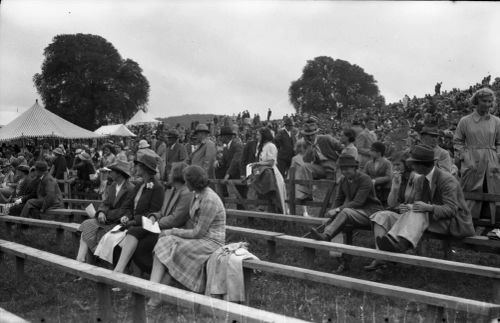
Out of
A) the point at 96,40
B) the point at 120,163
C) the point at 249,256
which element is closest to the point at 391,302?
the point at 249,256

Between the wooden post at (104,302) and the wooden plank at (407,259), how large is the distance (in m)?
2.19

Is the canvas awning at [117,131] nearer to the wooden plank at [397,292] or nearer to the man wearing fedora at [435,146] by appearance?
the man wearing fedora at [435,146]

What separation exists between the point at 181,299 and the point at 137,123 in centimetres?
3194

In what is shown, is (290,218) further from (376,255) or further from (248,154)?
(248,154)

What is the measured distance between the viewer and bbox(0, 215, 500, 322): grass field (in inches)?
207

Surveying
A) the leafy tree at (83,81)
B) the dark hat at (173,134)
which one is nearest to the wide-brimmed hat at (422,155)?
the dark hat at (173,134)

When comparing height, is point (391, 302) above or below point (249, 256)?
below

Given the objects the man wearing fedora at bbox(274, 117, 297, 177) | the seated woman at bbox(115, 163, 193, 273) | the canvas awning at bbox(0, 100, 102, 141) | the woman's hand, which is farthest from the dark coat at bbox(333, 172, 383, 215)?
the canvas awning at bbox(0, 100, 102, 141)

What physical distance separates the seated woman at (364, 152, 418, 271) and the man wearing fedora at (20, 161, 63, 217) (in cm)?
604

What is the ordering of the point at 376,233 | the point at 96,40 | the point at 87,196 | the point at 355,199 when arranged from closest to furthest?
1. the point at 376,233
2. the point at 355,199
3. the point at 87,196
4. the point at 96,40

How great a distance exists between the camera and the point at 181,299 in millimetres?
4309

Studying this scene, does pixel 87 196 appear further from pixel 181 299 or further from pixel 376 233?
pixel 181 299

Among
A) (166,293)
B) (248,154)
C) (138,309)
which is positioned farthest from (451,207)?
(248,154)

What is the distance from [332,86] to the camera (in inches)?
2312
